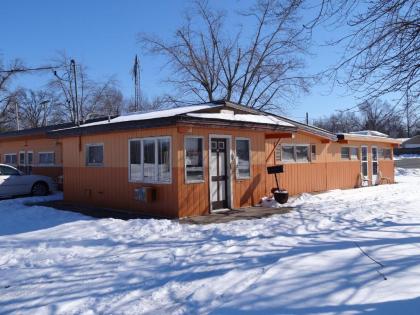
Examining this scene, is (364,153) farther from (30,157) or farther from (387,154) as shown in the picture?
(30,157)

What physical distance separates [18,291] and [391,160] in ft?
73.7

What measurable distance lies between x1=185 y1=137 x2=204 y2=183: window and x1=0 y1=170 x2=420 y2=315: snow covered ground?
1645mm

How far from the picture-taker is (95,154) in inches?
561

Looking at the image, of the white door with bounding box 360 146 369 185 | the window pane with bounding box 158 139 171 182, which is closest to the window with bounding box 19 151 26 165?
the window pane with bounding box 158 139 171 182

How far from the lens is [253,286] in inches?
224

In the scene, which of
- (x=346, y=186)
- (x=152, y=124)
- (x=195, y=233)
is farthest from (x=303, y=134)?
(x=195, y=233)

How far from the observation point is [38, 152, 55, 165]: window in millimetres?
20531

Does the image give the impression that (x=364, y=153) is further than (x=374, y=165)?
No

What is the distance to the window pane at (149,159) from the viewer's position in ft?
39.0

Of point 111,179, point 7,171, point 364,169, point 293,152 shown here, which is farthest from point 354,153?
point 7,171

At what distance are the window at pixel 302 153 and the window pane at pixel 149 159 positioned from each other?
23.4 ft

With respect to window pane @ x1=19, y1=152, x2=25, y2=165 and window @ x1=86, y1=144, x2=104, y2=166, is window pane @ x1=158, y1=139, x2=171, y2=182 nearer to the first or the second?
window @ x1=86, y1=144, x2=104, y2=166

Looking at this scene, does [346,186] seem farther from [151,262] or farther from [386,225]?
[151,262]

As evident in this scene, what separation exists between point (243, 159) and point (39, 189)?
380 inches
